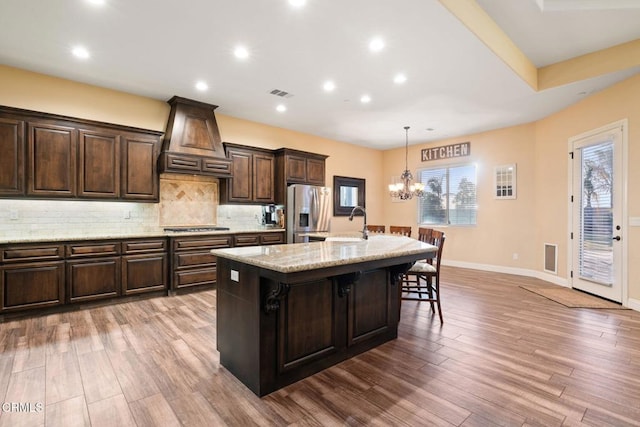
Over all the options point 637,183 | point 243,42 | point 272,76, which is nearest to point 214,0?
point 243,42

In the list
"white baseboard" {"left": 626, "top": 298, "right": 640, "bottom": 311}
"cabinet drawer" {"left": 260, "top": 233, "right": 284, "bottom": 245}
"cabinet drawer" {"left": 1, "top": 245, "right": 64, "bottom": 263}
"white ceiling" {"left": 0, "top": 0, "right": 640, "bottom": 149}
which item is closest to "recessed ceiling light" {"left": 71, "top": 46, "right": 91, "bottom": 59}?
"white ceiling" {"left": 0, "top": 0, "right": 640, "bottom": 149}

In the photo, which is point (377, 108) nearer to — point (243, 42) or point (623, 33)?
point (243, 42)

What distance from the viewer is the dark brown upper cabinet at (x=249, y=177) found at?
5277mm

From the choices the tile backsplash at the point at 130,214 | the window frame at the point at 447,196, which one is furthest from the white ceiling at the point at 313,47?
the window frame at the point at 447,196

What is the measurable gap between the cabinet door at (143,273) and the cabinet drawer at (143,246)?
70 millimetres

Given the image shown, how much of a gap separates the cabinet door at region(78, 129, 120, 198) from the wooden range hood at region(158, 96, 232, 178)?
1.89 ft

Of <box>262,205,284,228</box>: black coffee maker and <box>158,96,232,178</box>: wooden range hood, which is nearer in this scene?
<box>158,96,232,178</box>: wooden range hood

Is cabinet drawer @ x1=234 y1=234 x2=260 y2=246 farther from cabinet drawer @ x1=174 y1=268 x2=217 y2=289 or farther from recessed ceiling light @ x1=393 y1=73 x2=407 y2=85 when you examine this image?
recessed ceiling light @ x1=393 y1=73 x2=407 y2=85

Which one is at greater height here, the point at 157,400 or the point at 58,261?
the point at 58,261

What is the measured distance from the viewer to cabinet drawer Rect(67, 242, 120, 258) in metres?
3.72

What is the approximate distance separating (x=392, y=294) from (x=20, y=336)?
356 centimetres

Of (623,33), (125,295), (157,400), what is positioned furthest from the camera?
(125,295)

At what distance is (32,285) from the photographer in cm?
350

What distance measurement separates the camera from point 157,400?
198 centimetres
